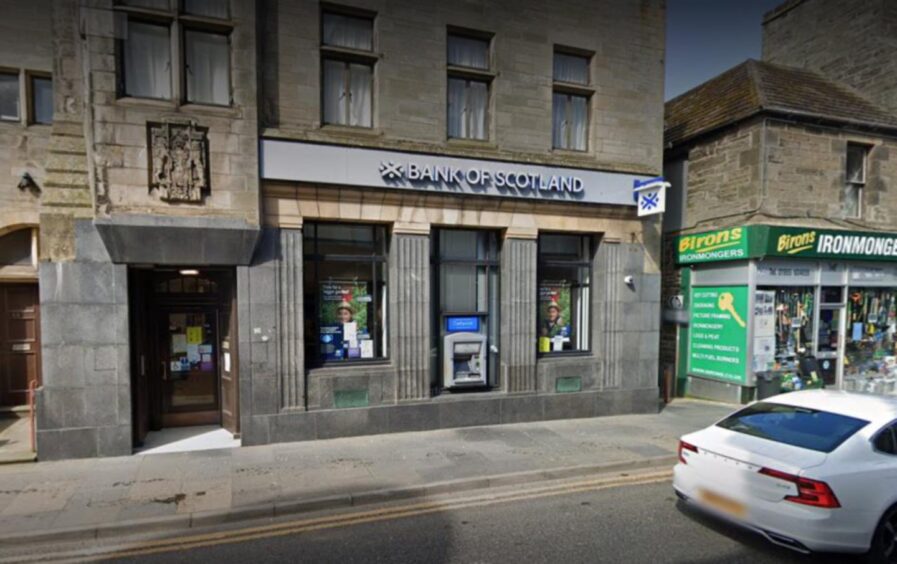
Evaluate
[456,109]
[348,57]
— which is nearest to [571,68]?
[456,109]

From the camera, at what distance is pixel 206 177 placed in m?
7.04

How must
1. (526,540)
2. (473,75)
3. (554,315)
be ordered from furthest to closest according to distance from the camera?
1. (554,315)
2. (473,75)
3. (526,540)

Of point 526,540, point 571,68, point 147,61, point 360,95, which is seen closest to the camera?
point 526,540

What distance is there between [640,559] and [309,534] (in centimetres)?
324

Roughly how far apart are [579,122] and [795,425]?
6.61m

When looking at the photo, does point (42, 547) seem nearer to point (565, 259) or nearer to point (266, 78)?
point (266, 78)

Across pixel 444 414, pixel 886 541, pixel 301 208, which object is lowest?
pixel 444 414

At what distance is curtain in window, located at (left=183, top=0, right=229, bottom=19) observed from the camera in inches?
280

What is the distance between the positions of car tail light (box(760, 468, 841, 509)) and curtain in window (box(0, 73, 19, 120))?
1287cm

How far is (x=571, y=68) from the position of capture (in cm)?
936

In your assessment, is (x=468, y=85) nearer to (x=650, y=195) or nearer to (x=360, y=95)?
(x=360, y=95)

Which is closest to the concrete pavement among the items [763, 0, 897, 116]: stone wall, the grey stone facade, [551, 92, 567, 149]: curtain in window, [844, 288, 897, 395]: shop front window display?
the grey stone facade

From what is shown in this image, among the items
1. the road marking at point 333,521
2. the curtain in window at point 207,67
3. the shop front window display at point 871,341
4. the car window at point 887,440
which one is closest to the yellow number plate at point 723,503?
the car window at point 887,440

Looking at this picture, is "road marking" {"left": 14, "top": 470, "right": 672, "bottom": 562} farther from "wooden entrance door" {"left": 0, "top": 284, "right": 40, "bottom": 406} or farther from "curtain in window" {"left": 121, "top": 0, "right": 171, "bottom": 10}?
"curtain in window" {"left": 121, "top": 0, "right": 171, "bottom": 10}
